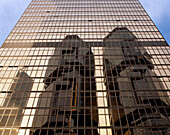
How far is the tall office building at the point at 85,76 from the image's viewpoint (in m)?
25.3

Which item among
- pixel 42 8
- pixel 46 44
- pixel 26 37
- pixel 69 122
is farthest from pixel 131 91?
pixel 42 8

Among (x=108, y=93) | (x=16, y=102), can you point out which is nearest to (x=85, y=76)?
(x=108, y=93)

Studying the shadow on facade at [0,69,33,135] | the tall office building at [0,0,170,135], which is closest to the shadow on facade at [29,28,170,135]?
the tall office building at [0,0,170,135]

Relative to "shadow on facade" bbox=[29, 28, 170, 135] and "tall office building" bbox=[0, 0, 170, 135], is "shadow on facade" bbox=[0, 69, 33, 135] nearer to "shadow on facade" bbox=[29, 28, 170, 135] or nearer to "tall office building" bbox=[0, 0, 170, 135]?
"tall office building" bbox=[0, 0, 170, 135]

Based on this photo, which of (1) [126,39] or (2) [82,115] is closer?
(2) [82,115]

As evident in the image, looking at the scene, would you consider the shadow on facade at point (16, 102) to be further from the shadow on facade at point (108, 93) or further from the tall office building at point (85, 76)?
the shadow on facade at point (108, 93)

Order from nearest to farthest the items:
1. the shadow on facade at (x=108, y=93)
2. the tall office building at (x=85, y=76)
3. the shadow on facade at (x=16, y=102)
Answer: the shadow on facade at (x=108, y=93), the shadow on facade at (x=16, y=102), the tall office building at (x=85, y=76)

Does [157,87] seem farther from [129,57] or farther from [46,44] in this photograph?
[46,44]

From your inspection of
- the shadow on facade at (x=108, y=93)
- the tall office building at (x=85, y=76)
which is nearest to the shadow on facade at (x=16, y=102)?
the tall office building at (x=85, y=76)

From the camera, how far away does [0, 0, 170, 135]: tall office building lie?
25.3 meters

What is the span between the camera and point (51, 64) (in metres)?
35.6

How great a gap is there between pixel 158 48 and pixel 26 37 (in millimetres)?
34913

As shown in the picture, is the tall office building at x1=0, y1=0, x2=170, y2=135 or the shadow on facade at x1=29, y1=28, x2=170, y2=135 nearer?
the shadow on facade at x1=29, y1=28, x2=170, y2=135

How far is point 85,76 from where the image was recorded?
107 feet
